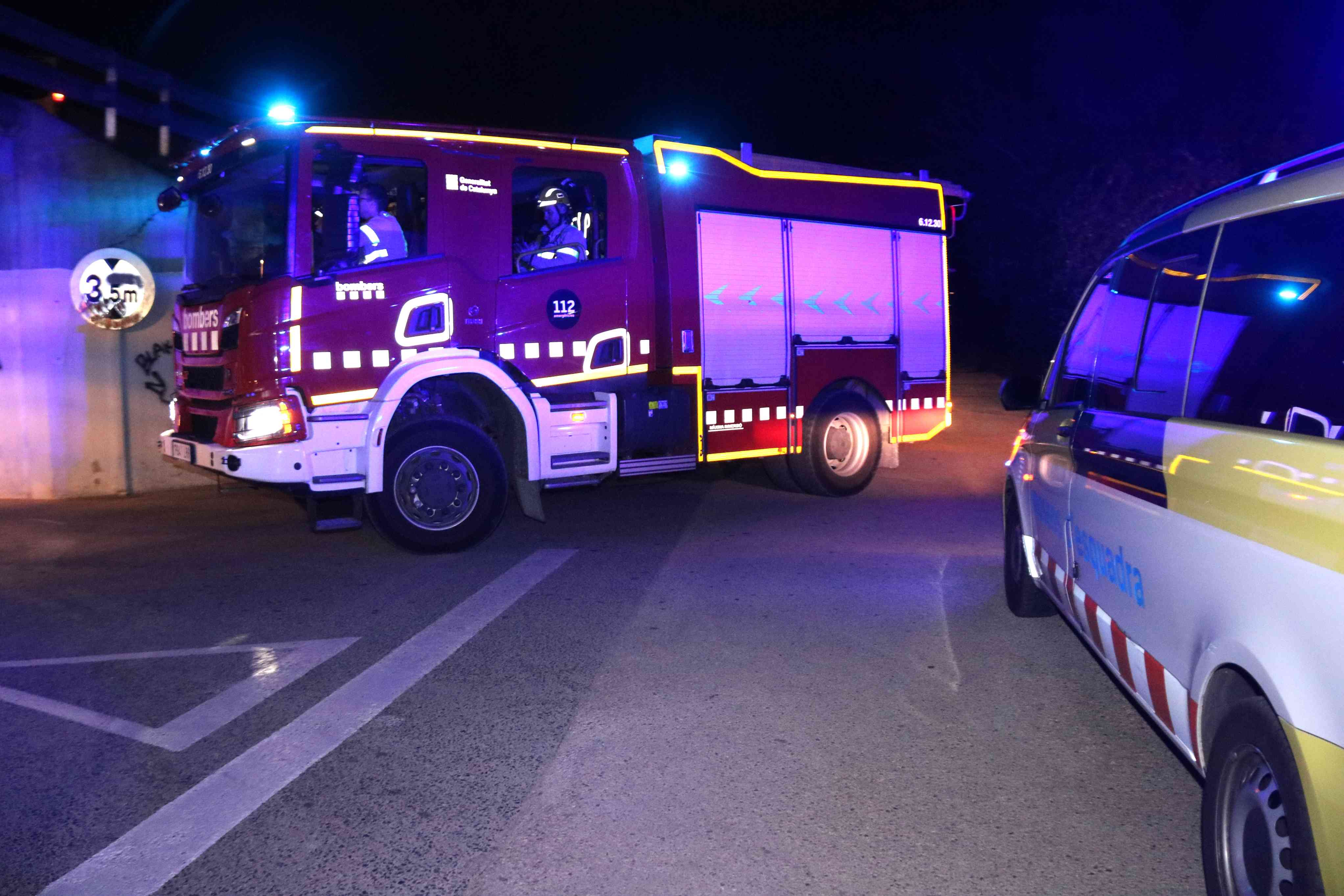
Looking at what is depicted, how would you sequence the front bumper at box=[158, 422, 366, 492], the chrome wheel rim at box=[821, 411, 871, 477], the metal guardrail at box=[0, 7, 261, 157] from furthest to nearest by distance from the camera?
the metal guardrail at box=[0, 7, 261, 157] < the chrome wheel rim at box=[821, 411, 871, 477] < the front bumper at box=[158, 422, 366, 492]

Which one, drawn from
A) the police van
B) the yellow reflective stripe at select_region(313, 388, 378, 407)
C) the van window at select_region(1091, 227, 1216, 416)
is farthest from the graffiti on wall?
the police van

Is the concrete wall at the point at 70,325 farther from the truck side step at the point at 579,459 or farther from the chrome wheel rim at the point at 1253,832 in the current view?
the chrome wheel rim at the point at 1253,832

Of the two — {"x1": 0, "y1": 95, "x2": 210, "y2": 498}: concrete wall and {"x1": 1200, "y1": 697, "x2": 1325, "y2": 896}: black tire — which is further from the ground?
{"x1": 0, "y1": 95, "x2": 210, "y2": 498}: concrete wall

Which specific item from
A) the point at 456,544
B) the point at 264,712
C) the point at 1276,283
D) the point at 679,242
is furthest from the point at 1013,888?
the point at 679,242

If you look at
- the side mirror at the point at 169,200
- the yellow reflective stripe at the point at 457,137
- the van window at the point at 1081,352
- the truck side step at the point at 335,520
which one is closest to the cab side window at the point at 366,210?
the yellow reflective stripe at the point at 457,137

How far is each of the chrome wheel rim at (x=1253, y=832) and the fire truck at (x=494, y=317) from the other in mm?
6066

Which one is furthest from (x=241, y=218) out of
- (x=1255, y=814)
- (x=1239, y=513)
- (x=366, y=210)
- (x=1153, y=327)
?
(x=1255, y=814)

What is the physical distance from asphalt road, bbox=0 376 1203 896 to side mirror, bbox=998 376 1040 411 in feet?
4.10

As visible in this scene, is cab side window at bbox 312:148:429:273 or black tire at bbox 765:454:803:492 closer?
cab side window at bbox 312:148:429:273

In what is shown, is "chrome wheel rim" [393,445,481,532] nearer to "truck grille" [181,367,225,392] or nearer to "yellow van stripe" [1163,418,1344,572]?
"truck grille" [181,367,225,392]

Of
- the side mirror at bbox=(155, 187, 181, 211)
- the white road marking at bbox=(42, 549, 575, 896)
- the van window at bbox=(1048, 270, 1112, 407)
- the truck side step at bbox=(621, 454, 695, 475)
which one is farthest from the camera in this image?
the truck side step at bbox=(621, 454, 695, 475)

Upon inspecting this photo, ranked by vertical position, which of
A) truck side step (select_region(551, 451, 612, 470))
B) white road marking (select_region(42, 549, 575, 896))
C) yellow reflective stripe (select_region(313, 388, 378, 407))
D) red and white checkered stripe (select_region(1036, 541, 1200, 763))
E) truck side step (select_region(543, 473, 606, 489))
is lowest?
white road marking (select_region(42, 549, 575, 896))

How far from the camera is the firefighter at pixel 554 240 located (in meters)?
8.62

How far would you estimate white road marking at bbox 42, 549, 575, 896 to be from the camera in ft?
11.0
